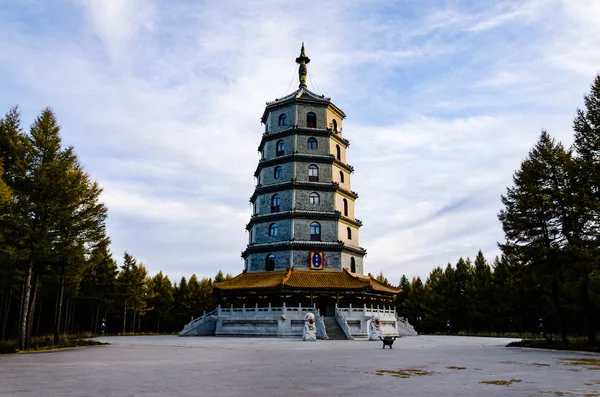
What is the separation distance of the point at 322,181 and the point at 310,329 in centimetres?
1746

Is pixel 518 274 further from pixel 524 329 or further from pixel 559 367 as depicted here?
pixel 524 329

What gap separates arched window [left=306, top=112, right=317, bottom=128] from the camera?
48359 mm

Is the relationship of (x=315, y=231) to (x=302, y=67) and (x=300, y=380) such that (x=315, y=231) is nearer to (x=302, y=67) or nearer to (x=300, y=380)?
(x=302, y=67)

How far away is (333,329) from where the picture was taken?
1471 inches

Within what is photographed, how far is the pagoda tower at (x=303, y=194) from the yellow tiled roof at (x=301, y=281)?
944 millimetres

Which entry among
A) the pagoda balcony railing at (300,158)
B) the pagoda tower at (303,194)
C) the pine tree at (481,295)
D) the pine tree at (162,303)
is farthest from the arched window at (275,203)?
the pine tree at (481,295)

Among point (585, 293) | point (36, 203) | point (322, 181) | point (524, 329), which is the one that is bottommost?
point (524, 329)

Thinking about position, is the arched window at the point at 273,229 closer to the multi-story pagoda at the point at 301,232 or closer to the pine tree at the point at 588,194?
the multi-story pagoda at the point at 301,232

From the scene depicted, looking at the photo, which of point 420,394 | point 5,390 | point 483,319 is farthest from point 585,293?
point 483,319

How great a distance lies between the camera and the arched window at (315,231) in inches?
1764

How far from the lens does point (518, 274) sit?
2712 cm

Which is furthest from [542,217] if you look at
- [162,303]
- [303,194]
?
[162,303]

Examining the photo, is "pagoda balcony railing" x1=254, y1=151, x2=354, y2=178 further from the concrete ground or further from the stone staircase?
the concrete ground

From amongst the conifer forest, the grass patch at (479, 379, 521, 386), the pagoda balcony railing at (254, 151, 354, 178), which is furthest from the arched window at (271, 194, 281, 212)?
the grass patch at (479, 379, 521, 386)
